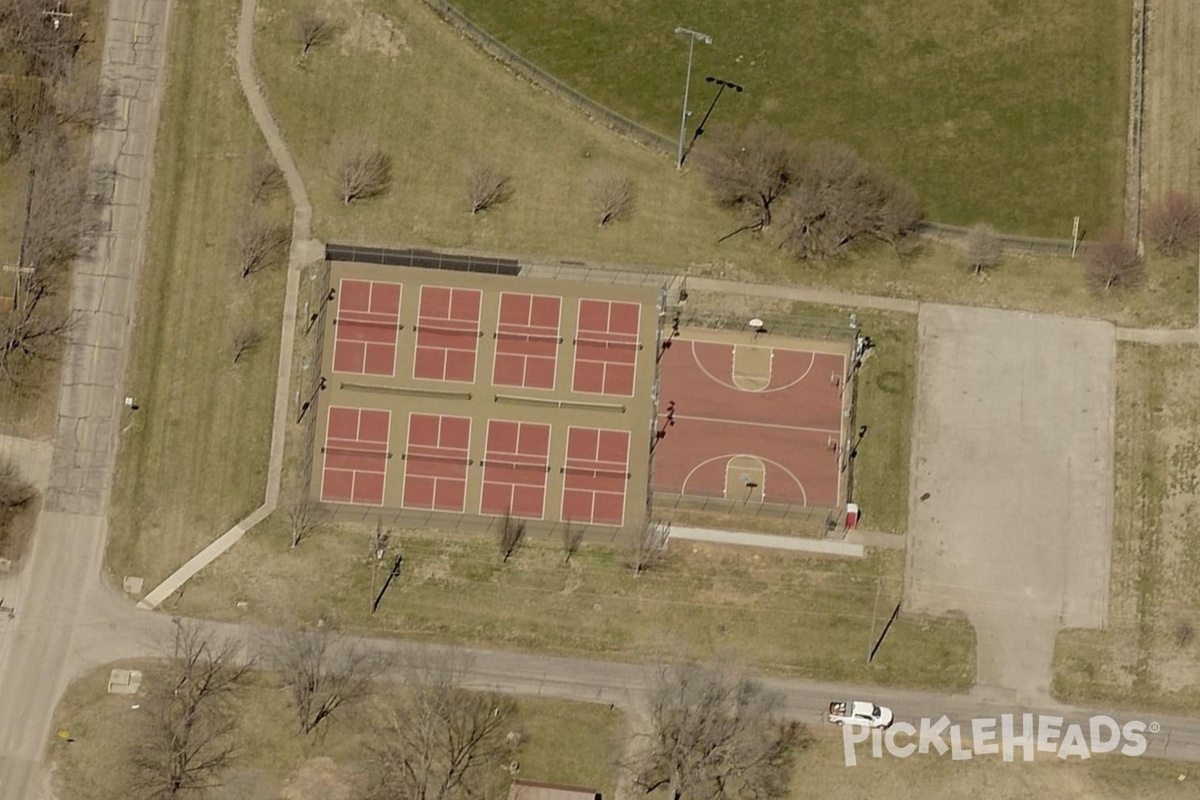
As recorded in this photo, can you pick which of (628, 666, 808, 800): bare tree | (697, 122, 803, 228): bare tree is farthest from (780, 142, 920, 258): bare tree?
(628, 666, 808, 800): bare tree

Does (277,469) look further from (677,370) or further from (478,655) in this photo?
(677,370)

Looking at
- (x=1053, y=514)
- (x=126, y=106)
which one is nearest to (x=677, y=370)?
(x=1053, y=514)

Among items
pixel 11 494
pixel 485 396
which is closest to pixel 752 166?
pixel 485 396

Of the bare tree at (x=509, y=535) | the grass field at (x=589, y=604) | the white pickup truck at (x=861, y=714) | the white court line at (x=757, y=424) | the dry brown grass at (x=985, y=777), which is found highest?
the white court line at (x=757, y=424)

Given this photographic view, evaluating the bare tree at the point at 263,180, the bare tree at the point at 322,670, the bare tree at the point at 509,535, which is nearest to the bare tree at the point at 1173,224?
the bare tree at the point at 509,535

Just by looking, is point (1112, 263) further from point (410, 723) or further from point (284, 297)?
point (284, 297)

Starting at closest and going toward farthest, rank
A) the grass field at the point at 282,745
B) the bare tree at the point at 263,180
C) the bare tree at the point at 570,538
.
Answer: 1. the grass field at the point at 282,745
2. the bare tree at the point at 570,538
3. the bare tree at the point at 263,180

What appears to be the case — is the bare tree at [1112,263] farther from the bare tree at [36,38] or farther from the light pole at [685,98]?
the bare tree at [36,38]
